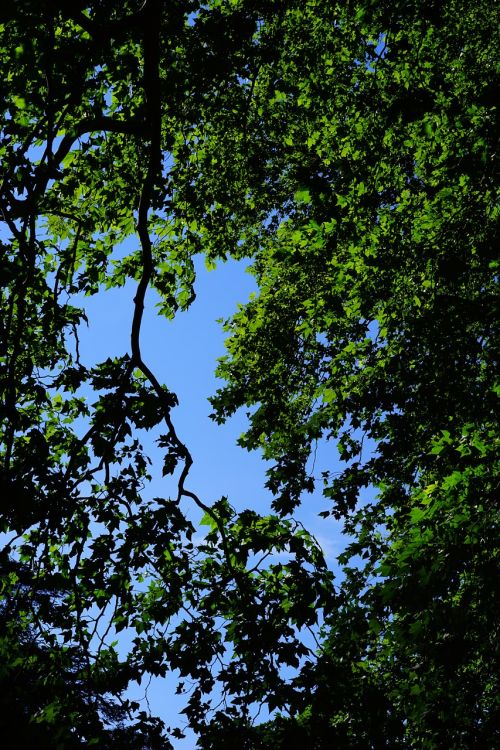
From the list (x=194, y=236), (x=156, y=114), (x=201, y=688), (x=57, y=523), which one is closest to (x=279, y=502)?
(x=201, y=688)

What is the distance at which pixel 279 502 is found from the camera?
29.5ft

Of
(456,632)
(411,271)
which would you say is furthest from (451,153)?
(456,632)

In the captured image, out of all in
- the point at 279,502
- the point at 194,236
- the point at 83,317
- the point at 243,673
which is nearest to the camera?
the point at 243,673

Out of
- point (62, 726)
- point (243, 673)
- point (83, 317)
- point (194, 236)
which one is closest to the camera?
point (62, 726)

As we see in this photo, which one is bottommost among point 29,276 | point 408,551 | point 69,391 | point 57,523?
point 408,551

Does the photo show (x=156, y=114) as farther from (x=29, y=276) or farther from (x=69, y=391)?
(x=69, y=391)

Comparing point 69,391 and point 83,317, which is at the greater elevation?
point 83,317

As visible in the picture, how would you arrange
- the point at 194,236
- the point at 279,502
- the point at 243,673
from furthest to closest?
1. the point at 194,236
2. the point at 279,502
3. the point at 243,673

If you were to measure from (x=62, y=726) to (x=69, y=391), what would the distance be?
4.74m

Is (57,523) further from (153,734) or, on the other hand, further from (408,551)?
(408,551)

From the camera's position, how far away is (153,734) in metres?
5.80

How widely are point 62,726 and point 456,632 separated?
3992 mm

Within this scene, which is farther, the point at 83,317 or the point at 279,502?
the point at 279,502

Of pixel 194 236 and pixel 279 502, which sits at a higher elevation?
pixel 194 236
